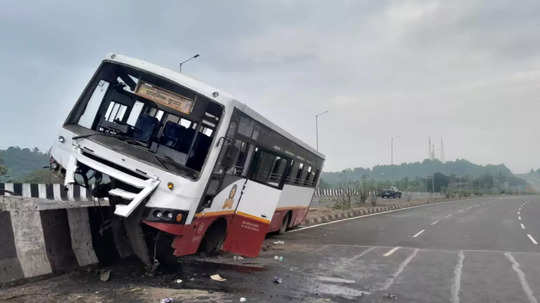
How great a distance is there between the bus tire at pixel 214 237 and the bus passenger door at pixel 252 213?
0.17 metres

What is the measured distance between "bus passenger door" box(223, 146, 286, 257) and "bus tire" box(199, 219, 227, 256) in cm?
17

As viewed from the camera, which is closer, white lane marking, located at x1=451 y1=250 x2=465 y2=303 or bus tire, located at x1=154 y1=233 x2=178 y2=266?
white lane marking, located at x1=451 y1=250 x2=465 y2=303

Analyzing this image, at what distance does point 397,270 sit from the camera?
970 cm

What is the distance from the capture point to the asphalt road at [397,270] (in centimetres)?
732

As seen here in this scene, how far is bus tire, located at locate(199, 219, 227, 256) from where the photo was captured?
9508 millimetres

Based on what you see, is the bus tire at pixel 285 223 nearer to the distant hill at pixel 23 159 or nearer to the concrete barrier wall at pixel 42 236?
the concrete barrier wall at pixel 42 236

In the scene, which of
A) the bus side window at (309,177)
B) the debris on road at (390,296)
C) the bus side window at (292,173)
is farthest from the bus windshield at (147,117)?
the bus side window at (309,177)

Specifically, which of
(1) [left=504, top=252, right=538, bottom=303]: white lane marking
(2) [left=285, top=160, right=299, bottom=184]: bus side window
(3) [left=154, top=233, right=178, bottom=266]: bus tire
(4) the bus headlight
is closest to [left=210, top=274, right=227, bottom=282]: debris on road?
(3) [left=154, top=233, right=178, bottom=266]: bus tire

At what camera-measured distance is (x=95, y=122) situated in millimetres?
8875

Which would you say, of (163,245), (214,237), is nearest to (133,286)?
(163,245)

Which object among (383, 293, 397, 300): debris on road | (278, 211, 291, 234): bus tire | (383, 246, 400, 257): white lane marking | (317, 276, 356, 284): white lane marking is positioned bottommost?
(383, 293, 397, 300): debris on road

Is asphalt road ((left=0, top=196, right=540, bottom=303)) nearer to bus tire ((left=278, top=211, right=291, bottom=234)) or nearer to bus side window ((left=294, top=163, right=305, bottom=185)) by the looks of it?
bus tire ((left=278, top=211, right=291, bottom=234))

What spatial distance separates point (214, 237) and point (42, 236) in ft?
11.2

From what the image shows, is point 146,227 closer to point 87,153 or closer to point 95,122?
point 87,153
